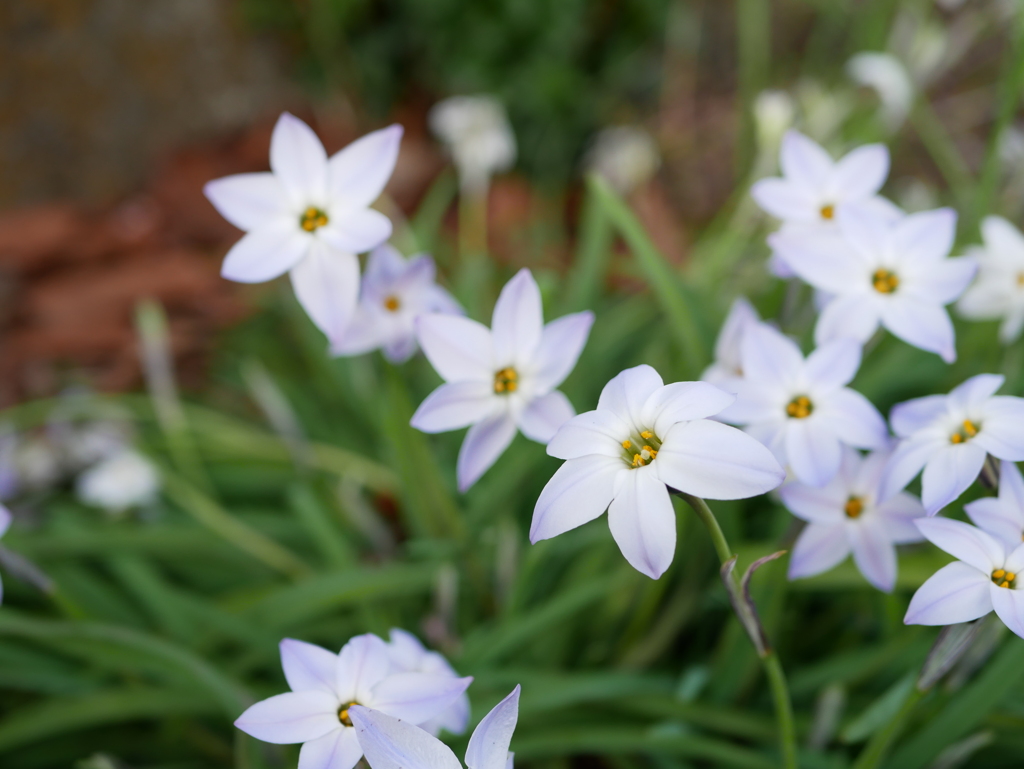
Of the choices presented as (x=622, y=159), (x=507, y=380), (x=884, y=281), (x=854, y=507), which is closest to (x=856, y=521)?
(x=854, y=507)

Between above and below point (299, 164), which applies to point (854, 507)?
below

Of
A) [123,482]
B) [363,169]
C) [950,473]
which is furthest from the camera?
[123,482]

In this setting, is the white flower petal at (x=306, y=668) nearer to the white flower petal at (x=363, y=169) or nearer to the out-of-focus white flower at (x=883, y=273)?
the white flower petal at (x=363, y=169)

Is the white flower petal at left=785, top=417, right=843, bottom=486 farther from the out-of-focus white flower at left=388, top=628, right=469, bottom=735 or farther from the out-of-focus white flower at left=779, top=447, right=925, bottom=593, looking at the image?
the out-of-focus white flower at left=388, top=628, right=469, bottom=735

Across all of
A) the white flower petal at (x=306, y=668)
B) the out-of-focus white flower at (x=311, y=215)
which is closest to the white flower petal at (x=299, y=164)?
the out-of-focus white flower at (x=311, y=215)

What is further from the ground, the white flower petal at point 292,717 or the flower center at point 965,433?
the flower center at point 965,433

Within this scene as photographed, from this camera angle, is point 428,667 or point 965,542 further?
point 428,667

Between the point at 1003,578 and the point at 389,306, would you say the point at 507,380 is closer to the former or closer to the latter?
the point at 389,306

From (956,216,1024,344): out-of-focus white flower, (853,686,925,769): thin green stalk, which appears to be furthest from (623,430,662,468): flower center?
(956,216,1024,344): out-of-focus white flower
